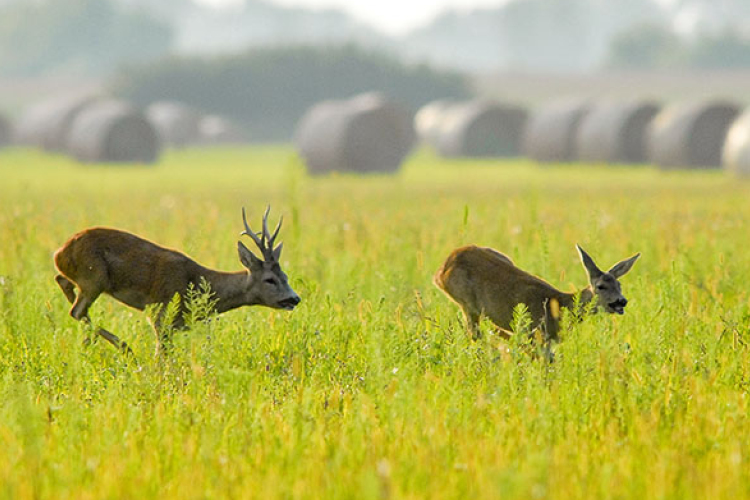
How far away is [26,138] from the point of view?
42531 millimetres

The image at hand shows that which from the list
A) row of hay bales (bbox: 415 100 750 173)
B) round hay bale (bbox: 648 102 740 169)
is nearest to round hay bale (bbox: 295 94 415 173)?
row of hay bales (bbox: 415 100 750 173)

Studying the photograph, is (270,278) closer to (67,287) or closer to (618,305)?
(67,287)

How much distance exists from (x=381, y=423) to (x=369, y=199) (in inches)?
533

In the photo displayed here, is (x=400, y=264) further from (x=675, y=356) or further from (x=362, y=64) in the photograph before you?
(x=362, y=64)

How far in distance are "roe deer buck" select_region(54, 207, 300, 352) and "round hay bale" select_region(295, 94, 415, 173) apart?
2240 centimetres

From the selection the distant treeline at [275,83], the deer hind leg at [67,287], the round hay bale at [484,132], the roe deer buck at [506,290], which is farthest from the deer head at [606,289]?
the distant treeline at [275,83]

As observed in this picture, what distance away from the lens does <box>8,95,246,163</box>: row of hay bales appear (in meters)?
35.3

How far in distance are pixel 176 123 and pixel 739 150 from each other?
105 ft

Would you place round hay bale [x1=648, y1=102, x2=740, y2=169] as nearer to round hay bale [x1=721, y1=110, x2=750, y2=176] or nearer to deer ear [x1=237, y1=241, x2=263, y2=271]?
round hay bale [x1=721, y1=110, x2=750, y2=176]

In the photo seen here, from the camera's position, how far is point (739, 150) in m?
23.4

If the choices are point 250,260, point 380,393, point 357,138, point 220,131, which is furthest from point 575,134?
point 380,393

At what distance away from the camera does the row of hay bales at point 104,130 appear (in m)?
35.3

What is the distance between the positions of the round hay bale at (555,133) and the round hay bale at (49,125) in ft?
47.9

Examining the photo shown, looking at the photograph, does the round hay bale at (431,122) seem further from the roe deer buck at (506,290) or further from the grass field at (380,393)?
the roe deer buck at (506,290)
